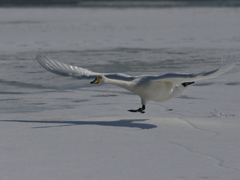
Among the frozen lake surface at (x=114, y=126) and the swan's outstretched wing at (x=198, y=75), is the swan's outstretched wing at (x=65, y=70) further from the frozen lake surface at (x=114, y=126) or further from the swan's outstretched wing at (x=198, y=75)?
the swan's outstretched wing at (x=198, y=75)

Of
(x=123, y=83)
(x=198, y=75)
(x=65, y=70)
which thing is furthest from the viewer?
(x=65, y=70)

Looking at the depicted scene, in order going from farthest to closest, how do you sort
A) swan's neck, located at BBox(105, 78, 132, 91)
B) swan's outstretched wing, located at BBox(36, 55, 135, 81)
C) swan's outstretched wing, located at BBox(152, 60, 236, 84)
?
1. swan's outstretched wing, located at BBox(36, 55, 135, 81)
2. swan's neck, located at BBox(105, 78, 132, 91)
3. swan's outstretched wing, located at BBox(152, 60, 236, 84)

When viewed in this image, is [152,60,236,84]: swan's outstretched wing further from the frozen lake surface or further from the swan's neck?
the frozen lake surface

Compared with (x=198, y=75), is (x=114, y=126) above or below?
below

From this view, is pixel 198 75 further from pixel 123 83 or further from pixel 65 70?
pixel 65 70

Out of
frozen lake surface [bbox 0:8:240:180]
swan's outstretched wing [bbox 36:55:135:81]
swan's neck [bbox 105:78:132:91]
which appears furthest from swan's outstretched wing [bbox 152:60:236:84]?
swan's outstretched wing [bbox 36:55:135:81]

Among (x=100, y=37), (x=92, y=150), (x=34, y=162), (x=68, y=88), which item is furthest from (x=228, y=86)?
(x=100, y=37)

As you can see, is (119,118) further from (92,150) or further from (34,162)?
(34,162)

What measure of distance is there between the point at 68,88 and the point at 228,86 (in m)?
2.57

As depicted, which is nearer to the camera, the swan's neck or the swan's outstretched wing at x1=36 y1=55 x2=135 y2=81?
the swan's neck

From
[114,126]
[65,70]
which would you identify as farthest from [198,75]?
[65,70]

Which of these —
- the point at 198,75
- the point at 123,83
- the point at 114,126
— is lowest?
the point at 114,126

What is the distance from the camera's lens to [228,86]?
773 centimetres

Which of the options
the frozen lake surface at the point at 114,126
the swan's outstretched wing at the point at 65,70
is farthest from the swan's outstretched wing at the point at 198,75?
the swan's outstretched wing at the point at 65,70
